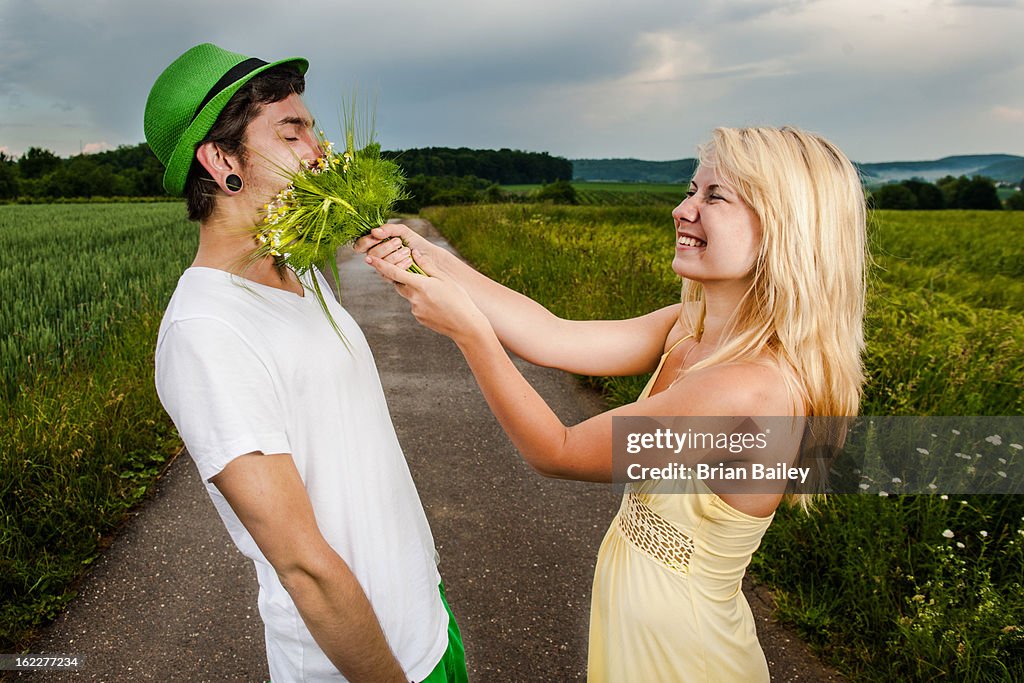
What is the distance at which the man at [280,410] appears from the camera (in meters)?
1.32

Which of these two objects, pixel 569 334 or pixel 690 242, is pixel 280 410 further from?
pixel 569 334

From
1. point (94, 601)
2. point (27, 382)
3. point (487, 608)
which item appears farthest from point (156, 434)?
point (487, 608)

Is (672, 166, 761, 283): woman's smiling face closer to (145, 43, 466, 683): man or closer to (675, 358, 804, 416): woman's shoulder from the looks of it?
(675, 358, 804, 416): woman's shoulder

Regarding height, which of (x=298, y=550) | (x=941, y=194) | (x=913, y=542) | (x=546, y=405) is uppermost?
(x=941, y=194)

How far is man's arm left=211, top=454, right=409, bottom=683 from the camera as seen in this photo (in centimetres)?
132

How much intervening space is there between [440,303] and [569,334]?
824mm

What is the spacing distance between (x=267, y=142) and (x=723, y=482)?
1.47m

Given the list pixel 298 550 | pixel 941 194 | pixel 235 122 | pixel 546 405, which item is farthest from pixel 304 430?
pixel 941 194

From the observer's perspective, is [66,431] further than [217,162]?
Yes

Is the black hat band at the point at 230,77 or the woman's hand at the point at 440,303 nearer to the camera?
the black hat band at the point at 230,77

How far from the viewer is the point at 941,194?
4616 cm

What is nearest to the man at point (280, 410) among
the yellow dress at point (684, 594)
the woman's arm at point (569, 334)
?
the yellow dress at point (684, 594)

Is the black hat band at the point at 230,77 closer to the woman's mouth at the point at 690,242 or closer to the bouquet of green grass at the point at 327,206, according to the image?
the bouquet of green grass at the point at 327,206

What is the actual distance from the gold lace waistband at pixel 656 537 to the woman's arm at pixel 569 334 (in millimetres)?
632
